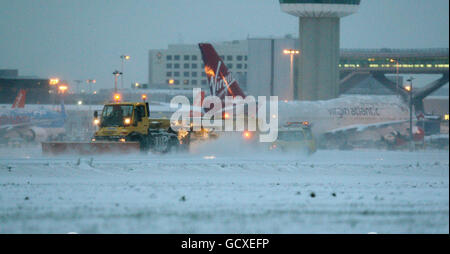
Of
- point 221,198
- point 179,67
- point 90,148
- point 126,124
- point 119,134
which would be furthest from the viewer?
point 179,67

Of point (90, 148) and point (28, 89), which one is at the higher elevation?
point (28, 89)

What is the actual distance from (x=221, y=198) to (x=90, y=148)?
16843mm

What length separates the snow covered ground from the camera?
14742mm

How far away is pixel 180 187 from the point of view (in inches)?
830

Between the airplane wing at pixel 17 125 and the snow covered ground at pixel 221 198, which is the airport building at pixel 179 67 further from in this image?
the snow covered ground at pixel 221 198

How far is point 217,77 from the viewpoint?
2334 inches

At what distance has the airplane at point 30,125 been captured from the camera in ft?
197

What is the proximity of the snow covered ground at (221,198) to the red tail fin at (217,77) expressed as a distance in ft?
99.9

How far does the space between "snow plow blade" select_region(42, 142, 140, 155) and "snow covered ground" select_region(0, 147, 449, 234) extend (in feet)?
13.3

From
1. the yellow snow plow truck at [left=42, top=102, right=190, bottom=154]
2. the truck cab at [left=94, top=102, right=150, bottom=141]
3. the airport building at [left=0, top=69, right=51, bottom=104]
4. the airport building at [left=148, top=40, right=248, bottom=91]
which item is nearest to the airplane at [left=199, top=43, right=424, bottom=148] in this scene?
the yellow snow plow truck at [left=42, top=102, right=190, bottom=154]

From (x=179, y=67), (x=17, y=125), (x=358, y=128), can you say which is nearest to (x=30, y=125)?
(x=17, y=125)

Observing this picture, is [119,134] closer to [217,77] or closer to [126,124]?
[126,124]

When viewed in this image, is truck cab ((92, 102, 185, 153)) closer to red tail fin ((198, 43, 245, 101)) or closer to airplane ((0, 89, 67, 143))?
red tail fin ((198, 43, 245, 101))
